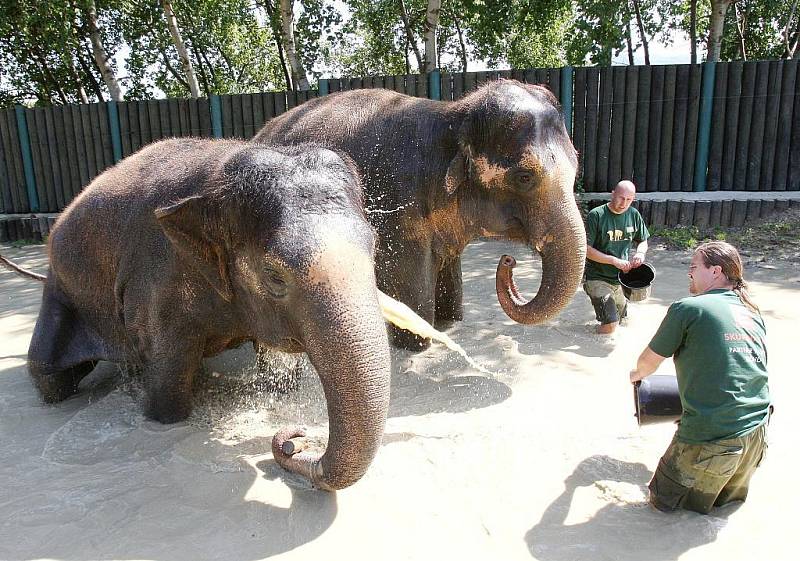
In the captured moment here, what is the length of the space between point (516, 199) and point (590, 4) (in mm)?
8821

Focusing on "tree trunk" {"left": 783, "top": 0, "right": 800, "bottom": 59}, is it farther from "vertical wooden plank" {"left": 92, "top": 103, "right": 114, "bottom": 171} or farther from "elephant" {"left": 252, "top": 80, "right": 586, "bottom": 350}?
"vertical wooden plank" {"left": 92, "top": 103, "right": 114, "bottom": 171}

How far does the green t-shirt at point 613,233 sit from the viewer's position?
5.43m

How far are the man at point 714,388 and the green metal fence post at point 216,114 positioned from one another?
1068 cm

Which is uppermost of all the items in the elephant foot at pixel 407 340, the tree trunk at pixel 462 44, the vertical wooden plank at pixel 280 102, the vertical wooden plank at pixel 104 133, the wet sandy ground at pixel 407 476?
the tree trunk at pixel 462 44

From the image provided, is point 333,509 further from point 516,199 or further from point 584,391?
point 516,199

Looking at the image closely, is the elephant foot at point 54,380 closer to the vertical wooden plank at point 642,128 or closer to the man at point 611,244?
the man at point 611,244

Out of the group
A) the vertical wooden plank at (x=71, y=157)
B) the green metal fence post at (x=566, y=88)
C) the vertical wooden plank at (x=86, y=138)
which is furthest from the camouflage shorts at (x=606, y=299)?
the vertical wooden plank at (x=71, y=157)

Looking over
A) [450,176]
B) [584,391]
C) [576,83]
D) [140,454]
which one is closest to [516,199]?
[450,176]

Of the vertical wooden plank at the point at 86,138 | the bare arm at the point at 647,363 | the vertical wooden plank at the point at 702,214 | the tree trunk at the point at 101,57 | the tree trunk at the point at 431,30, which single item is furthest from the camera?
the tree trunk at the point at 101,57

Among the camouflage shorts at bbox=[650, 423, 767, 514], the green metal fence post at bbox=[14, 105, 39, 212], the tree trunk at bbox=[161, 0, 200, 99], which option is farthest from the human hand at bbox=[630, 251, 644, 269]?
the green metal fence post at bbox=[14, 105, 39, 212]

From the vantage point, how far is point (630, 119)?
10.6 meters

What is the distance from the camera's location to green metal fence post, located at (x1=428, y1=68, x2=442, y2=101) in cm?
1110

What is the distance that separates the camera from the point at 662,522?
2854 millimetres

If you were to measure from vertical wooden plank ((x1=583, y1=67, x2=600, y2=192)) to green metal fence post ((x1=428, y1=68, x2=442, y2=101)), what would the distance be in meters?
2.44
